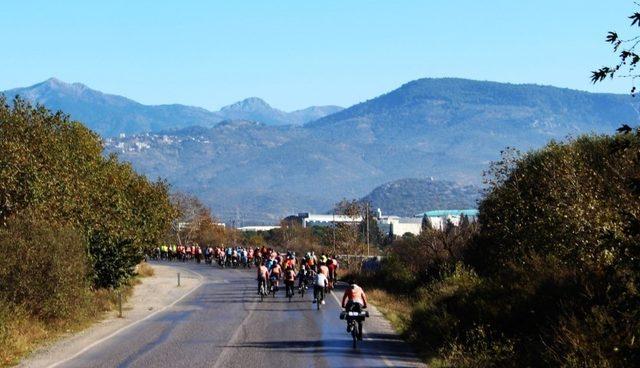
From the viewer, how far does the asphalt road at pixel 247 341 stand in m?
20.1

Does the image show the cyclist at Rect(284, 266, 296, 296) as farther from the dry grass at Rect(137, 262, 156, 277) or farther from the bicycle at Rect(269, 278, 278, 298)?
the dry grass at Rect(137, 262, 156, 277)

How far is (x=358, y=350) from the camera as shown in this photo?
2256 cm

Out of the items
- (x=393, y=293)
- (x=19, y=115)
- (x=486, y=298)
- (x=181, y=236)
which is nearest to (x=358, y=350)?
(x=486, y=298)

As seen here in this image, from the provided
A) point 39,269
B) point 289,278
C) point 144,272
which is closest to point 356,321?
point 39,269

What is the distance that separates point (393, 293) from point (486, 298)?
2506 centimetres

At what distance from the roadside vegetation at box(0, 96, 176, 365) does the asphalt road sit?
2094mm

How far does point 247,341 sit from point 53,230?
8.51 meters

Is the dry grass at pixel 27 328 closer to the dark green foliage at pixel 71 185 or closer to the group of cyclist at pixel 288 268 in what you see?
the dark green foliage at pixel 71 185

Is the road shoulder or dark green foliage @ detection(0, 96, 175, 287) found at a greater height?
dark green foliage @ detection(0, 96, 175, 287)

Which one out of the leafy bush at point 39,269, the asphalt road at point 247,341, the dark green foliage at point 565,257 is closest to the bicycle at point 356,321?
the asphalt road at point 247,341

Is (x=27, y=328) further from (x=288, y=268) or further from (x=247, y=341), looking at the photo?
(x=288, y=268)

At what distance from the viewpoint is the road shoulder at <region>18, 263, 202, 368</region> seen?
2174 cm

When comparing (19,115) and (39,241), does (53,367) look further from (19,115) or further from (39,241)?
(19,115)

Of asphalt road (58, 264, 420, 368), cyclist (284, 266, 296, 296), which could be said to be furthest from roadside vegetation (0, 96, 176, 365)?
cyclist (284, 266, 296, 296)
